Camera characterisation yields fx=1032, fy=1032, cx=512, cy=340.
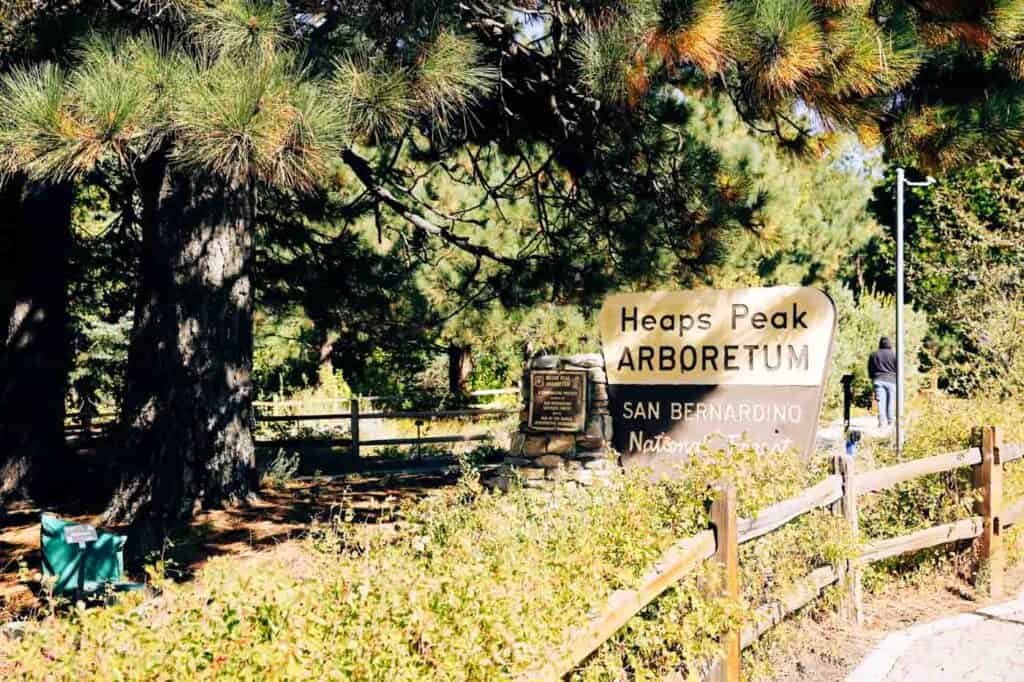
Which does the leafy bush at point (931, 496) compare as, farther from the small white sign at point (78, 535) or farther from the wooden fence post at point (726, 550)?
the small white sign at point (78, 535)

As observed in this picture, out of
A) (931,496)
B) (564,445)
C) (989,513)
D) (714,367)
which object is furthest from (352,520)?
(989,513)

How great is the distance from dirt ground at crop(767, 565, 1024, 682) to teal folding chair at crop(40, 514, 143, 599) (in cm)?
375

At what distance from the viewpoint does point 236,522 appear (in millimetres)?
8555

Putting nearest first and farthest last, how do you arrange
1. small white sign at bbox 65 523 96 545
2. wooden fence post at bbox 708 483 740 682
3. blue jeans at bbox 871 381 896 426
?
1. wooden fence post at bbox 708 483 740 682
2. small white sign at bbox 65 523 96 545
3. blue jeans at bbox 871 381 896 426

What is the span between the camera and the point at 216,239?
9.02 meters

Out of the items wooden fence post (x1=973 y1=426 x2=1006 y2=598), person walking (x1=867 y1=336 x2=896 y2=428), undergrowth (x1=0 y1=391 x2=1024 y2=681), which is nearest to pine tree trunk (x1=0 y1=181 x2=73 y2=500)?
undergrowth (x1=0 y1=391 x2=1024 y2=681)

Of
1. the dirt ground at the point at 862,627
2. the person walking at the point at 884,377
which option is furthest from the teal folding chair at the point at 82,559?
the person walking at the point at 884,377

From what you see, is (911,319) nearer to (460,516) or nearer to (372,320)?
(372,320)

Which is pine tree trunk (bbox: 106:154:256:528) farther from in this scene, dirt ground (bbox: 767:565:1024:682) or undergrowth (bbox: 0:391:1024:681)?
dirt ground (bbox: 767:565:1024:682)

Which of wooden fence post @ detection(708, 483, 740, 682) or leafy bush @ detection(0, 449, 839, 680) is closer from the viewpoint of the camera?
leafy bush @ detection(0, 449, 839, 680)

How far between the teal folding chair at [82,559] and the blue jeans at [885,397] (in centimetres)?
1463

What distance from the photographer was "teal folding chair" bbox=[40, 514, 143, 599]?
6066 millimetres

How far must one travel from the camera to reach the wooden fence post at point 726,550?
4.46 meters

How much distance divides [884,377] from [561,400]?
433 inches
